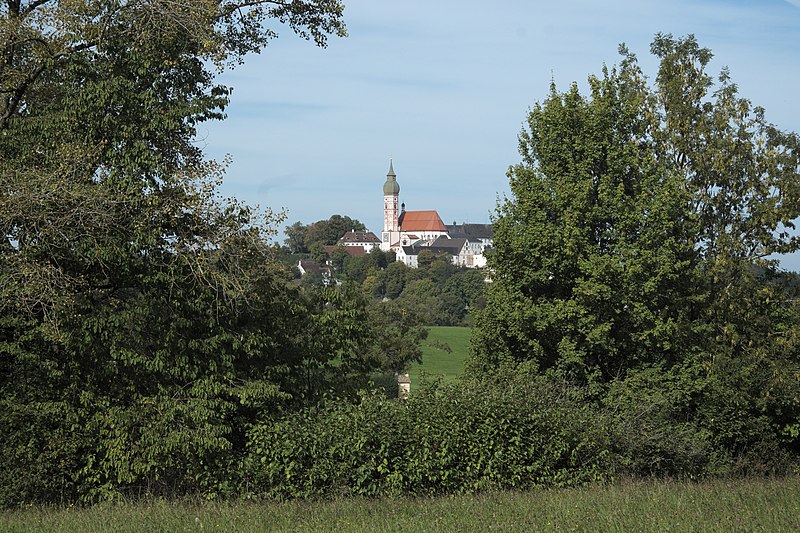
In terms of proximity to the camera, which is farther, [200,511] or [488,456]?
[488,456]

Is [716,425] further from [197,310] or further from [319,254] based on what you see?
[319,254]

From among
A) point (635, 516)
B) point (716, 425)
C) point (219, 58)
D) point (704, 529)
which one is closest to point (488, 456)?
point (635, 516)

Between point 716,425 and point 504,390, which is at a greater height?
point 504,390

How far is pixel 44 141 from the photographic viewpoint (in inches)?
540

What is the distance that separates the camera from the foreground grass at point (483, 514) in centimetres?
888

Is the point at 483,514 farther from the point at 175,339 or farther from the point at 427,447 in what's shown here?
the point at 175,339

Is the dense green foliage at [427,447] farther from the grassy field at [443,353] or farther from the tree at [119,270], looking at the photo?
the grassy field at [443,353]

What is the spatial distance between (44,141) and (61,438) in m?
4.54

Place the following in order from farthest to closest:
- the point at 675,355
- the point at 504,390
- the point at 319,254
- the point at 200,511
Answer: the point at 319,254 → the point at 675,355 → the point at 504,390 → the point at 200,511

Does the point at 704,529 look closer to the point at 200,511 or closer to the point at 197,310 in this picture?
the point at 200,511

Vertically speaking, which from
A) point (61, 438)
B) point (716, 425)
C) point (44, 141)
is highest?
point (44, 141)

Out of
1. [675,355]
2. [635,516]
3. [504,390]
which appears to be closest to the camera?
[635,516]

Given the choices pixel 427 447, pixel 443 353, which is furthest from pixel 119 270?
pixel 443 353

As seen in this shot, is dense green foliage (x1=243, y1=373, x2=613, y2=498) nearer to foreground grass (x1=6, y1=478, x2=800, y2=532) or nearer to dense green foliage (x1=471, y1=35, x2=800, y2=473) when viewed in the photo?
foreground grass (x1=6, y1=478, x2=800, y2=532)
